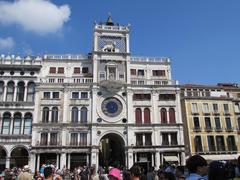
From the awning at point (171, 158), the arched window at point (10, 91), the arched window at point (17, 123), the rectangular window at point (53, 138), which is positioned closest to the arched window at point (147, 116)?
the awning at point (171, 158)

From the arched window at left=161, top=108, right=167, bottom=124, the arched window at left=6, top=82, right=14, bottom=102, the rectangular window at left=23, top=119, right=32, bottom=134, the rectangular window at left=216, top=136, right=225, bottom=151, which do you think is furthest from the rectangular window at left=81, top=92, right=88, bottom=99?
the rectangular window at left=216, top=136, right=225, bottom=151

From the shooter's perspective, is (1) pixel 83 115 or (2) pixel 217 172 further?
(1) pixel 83 115

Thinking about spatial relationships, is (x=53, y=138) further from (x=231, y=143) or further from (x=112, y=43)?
(x=231, y=143)

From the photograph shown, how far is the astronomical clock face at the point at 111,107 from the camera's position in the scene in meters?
43.5

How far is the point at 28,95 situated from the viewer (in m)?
43.8

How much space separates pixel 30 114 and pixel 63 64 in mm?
10757

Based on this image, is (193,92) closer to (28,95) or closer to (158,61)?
(158,61)

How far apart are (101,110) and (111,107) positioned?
1.79m

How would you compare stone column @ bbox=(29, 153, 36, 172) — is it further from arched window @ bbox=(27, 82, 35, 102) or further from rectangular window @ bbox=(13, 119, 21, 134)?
arched window @ bbox=(27, 82, 35, 102)

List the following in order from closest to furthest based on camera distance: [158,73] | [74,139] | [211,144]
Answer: [74,139], [211,144], [158,73]

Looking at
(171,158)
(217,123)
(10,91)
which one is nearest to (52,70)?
(10,91)

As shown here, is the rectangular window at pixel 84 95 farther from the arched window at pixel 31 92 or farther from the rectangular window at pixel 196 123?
the rectangular window at pixel 196 123

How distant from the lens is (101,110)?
4338 cm

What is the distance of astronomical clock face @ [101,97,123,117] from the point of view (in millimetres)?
43531
